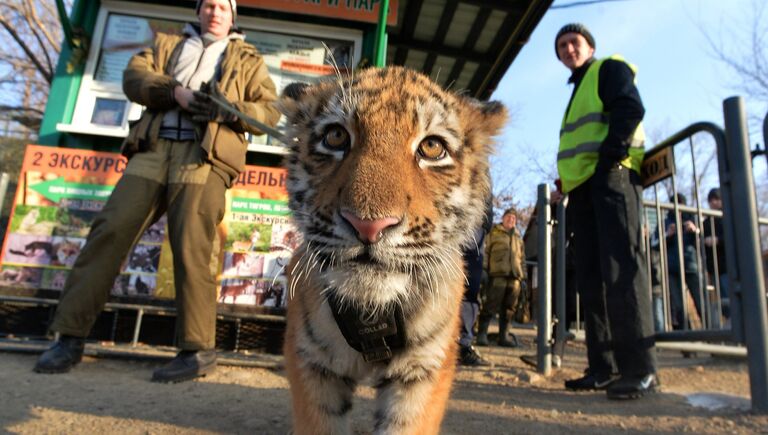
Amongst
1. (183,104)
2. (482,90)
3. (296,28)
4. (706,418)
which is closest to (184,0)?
(296,28)

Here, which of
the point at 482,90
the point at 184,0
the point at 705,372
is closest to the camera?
the point at 705,372

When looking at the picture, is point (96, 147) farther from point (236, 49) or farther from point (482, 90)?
point (482, 90)

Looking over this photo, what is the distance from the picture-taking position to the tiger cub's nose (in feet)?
4.96

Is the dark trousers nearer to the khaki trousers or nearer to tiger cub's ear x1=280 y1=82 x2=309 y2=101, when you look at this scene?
tiger cub's ear x1=280 y1=82 x2=309 y2=101

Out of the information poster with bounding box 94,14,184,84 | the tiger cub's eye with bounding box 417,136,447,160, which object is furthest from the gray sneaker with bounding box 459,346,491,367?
the information poster with bounding box 94,14,184,84

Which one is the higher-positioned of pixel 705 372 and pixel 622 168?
pixel 622 168

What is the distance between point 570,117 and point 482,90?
492cm

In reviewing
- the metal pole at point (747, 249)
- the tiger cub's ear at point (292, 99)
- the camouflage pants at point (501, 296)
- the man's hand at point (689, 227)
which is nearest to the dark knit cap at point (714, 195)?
the man's hand at point (689, 227)

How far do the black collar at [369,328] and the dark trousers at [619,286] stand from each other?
222cm

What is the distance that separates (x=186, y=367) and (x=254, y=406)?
2.44 feet

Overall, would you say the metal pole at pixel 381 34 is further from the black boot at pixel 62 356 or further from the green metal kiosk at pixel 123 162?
the black boot at pixel 62 356

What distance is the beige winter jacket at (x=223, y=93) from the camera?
348 cm

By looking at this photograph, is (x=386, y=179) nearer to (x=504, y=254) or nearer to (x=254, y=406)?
(x=254, y=406)

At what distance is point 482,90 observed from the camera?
8.81 m
